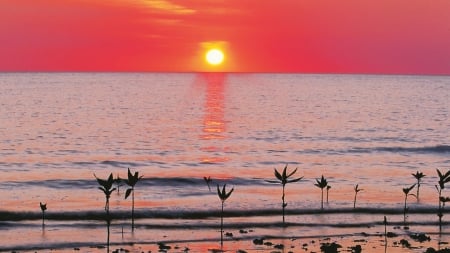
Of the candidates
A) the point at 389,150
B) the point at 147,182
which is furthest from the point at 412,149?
the point at 147,182

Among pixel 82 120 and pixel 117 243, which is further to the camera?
pixel 82 120

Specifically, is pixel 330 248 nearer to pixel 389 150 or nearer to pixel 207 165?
pixel 207 165

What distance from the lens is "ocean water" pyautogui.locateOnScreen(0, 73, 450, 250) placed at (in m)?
37.0

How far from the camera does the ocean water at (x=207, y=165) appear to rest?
37000mm

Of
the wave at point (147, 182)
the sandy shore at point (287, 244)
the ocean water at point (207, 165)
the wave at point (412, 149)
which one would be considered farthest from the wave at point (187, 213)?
the wave at point (412, 149)

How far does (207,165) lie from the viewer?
2381 inches

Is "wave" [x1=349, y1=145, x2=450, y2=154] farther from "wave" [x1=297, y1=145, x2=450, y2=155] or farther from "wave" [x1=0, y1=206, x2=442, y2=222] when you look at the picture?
"wave" [x1=0, y1=206, x2=442, y2=222]

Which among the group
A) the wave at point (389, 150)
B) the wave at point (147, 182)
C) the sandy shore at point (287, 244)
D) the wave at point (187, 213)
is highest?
the wave at point (389, 150)

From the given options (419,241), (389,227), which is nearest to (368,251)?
(419,241)

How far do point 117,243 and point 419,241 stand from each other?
12.4 metres

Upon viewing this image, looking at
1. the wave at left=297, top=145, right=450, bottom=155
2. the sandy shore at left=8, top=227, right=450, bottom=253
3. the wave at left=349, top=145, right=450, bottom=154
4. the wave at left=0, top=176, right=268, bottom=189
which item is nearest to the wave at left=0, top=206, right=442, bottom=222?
the sandy shore at left=8, top=227, right=450, bottom=253

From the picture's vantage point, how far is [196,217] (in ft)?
123

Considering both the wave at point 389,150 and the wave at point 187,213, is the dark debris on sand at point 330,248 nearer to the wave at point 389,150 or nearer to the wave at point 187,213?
the wave at point 187,213

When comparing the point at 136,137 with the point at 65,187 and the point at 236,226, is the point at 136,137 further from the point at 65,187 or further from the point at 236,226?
the point at 236,226
